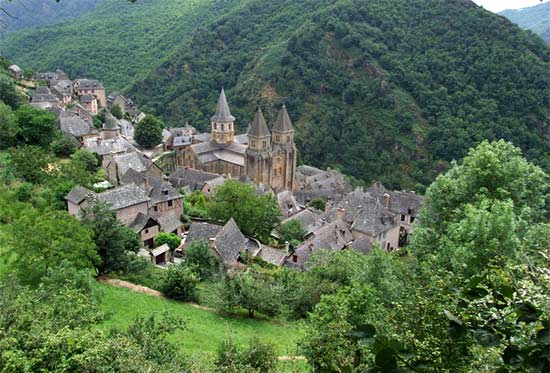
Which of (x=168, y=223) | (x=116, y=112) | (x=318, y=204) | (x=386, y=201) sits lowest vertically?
(x=318, y=204)

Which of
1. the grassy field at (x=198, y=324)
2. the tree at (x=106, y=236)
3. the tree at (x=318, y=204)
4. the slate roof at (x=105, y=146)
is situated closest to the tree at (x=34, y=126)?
the slate roof at (x=105, y=146)

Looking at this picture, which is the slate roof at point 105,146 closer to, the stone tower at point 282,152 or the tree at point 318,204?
the stone tower at point 282,152

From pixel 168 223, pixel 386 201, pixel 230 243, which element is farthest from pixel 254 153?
pixel 230 243

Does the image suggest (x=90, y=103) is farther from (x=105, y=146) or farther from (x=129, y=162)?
(x=129, y=162)

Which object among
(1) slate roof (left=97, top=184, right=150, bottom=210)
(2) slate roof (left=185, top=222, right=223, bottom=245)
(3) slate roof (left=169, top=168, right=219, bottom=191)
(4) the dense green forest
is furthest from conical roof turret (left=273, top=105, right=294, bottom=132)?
(1) slate roof (left=97, top=184, right=150, bottom=210)

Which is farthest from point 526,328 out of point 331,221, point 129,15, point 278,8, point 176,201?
point 129,15

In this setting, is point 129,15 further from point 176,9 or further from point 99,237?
point 99,237

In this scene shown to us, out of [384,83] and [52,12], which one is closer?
[384,83]
